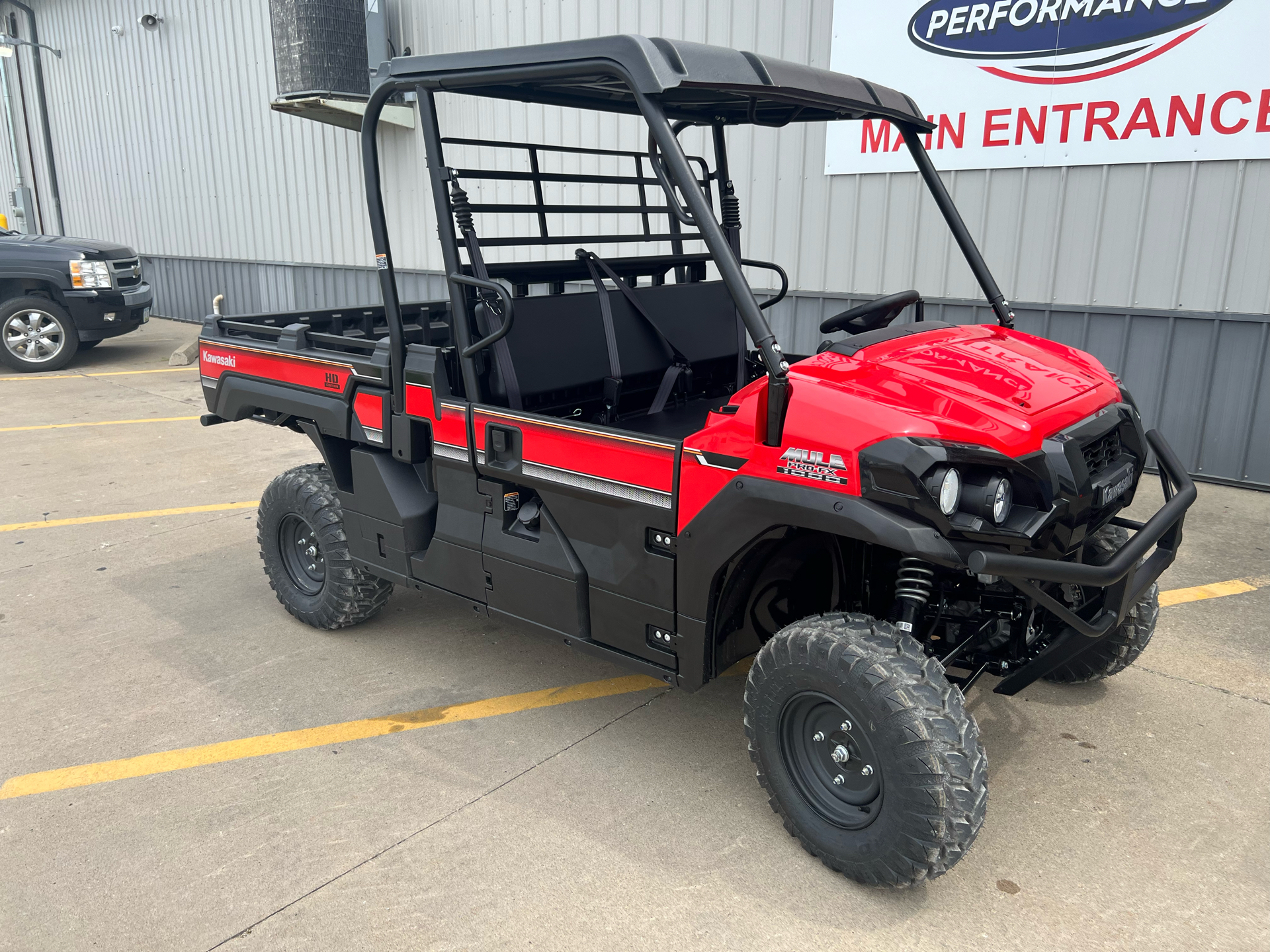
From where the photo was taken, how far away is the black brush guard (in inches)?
93.9

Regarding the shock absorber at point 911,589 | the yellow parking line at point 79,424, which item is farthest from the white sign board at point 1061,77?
the yellow parking line at point 79,424

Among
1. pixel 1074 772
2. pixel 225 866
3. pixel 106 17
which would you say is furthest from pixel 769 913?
pixel 106 17

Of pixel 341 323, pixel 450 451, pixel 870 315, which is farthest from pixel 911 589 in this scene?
pixel 341 323

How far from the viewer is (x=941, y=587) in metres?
2.95

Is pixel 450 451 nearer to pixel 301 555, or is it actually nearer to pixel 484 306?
pixel 484 306

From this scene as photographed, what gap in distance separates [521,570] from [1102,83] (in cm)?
514

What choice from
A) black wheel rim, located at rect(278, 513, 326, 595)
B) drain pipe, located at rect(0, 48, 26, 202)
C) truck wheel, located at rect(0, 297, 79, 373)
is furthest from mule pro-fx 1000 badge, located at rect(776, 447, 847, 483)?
drain pipe, located at rect(0, 48, 26, 202)

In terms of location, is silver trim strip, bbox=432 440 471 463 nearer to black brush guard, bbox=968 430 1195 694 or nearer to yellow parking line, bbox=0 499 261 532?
black brush guard, bbox=968 430 1195 694

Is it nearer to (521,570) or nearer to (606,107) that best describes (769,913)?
(521,570)

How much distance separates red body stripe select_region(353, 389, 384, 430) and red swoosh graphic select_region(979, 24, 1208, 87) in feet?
16.4

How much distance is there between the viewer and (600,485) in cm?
305

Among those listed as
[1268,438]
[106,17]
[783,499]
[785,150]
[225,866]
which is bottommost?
[225,866]

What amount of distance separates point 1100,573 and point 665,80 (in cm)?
171

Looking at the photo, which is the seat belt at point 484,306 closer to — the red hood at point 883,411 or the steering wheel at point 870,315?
the red hood at point 883,411
